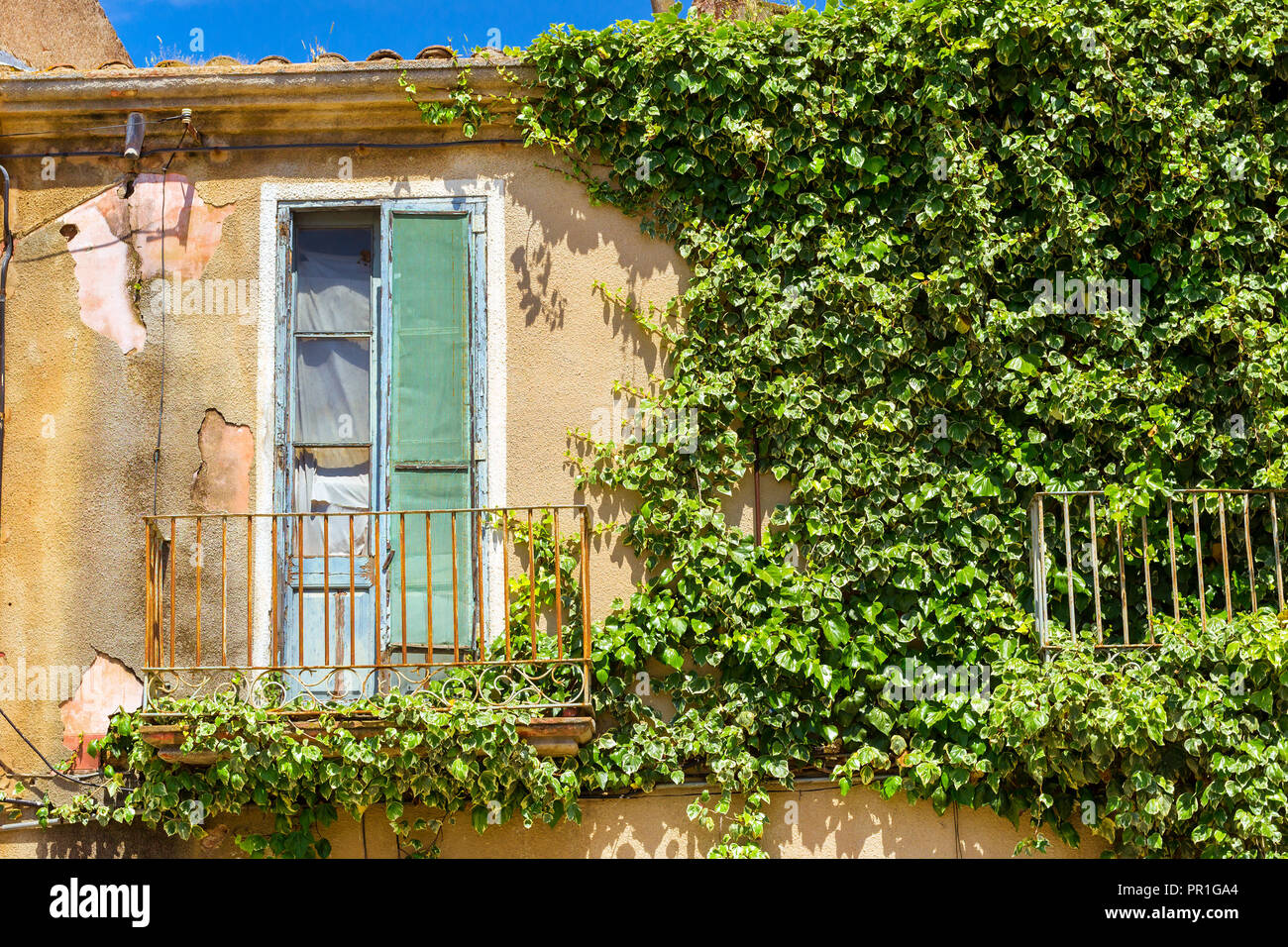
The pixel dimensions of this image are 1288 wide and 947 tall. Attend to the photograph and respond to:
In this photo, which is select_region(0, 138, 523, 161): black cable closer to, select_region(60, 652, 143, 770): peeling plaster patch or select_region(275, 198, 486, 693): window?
select_region(275, 198, 486, 693): window

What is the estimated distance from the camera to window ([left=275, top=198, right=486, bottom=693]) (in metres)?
6.20


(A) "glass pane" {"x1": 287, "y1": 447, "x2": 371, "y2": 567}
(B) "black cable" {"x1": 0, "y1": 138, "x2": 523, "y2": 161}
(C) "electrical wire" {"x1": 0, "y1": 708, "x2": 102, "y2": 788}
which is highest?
(B) "black cable" {"x1": 0, "y1": 138, "x2": 523, "y2": 161}

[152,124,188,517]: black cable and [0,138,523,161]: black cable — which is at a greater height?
[0,138,523,161]: black cable

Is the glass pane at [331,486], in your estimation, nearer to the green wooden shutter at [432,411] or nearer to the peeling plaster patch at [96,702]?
the green wooden shutter at [432,411]

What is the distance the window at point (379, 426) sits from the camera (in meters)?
6.20

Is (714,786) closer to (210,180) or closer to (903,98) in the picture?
(903,98)

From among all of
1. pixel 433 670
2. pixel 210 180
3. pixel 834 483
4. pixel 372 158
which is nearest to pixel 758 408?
pixel 834 483

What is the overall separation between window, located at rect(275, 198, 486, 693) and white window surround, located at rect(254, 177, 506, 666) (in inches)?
2.1

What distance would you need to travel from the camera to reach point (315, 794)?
5.97 meters

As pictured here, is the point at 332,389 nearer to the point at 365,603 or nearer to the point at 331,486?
the point at 331,486

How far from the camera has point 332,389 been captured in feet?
21.5

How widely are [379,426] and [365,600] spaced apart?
0.85 m

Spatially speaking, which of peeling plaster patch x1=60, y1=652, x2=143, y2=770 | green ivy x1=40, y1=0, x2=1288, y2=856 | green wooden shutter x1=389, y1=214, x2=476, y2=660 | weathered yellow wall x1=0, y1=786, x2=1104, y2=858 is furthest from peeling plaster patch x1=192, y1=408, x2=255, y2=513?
weathered yellow wall x1=0, y1=786, x2=1104, y2=858

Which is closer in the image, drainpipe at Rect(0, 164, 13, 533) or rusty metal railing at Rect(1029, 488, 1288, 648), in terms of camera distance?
rusty metal railing at Rect(1029, 488, 1288, 648)
